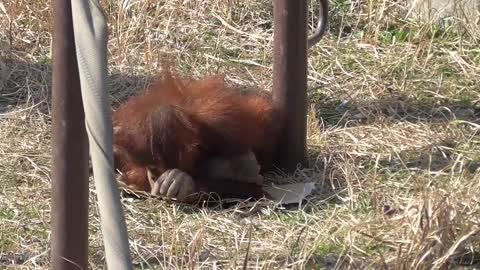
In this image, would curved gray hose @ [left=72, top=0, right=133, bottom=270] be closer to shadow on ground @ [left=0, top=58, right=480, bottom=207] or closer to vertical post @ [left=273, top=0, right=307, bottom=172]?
shadow on ground @ [left=0, top=58, right=480, bottom=207]

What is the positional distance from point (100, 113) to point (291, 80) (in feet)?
4.76

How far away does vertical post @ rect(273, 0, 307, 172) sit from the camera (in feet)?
10.3

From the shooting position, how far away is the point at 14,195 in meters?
3.02

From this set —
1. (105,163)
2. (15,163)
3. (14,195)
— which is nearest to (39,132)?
(15,163)

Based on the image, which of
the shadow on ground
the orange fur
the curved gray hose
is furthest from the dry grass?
the curved gray hose

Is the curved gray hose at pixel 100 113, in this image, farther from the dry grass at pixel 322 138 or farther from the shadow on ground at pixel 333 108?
the shadow on ground at pixel 333 108

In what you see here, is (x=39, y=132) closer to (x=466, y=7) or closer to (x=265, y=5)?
(x=265, y=5)

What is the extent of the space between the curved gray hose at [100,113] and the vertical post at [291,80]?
141cm

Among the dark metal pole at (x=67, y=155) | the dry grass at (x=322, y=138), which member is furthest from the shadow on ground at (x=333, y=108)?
the dark metal pole at (x=67, y=155)

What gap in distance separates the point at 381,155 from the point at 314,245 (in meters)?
0.74

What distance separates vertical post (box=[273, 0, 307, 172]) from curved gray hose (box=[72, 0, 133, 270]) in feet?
4.62

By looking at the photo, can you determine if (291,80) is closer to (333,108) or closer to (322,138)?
(322,138)

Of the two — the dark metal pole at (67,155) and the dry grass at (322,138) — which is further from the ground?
the dark metal pole at (67,155)

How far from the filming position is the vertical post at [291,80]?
10.3 ft
